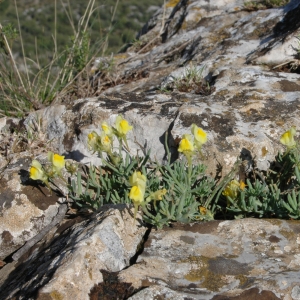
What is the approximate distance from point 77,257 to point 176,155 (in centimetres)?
117

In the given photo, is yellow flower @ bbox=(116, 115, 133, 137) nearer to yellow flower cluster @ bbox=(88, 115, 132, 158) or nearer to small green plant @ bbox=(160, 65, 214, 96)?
yellow flower cluster @ bbox=(88, 115, 132, 158)

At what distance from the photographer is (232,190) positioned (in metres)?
2.57

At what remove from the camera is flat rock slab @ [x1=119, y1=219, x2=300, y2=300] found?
188 cm

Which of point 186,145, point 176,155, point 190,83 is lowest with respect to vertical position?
point 176,155

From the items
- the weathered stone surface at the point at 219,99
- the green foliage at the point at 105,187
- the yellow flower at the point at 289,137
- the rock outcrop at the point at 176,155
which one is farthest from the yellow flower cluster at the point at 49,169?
the yellow flower at the point at 289,137

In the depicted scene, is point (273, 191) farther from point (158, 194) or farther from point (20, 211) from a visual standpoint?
point (20, 211)

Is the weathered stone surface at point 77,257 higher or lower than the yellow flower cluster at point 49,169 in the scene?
lower

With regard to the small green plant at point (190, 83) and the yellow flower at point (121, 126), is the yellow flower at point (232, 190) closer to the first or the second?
the yellow flower at point (121, 126)

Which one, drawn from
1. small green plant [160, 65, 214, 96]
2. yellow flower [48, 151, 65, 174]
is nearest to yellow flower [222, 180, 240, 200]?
yellow flower [48, 151, 65, 174]

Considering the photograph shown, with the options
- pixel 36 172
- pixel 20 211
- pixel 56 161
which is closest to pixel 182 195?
pixel 56 161

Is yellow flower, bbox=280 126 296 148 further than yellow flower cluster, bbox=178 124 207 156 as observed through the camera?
Yes

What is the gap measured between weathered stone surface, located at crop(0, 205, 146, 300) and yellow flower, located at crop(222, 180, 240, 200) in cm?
55

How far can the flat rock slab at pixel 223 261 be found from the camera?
1.88 meters

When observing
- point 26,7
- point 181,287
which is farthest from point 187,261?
point 26,7
